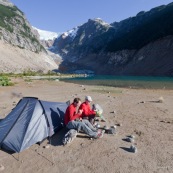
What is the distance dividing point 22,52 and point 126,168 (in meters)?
169

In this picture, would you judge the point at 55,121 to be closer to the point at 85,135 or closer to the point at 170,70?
the point at 85,135

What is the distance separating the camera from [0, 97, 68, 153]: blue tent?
36.9ft

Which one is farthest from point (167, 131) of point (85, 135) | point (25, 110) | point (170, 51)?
point (170, 51)

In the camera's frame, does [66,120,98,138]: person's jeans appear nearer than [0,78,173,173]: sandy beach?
No

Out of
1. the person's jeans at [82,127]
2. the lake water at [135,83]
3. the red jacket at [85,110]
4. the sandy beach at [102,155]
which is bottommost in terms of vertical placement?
the lake water at [135,83]

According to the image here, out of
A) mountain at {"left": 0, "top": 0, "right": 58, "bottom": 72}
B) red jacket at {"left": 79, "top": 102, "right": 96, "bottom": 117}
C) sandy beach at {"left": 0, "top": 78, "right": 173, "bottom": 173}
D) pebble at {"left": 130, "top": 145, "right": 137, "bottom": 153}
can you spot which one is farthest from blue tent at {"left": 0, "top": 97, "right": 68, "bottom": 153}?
mountain at {"left": 0, "top": 0, "right": 58, "bottom": 72}

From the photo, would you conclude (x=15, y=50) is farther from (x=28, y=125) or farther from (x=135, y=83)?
(x=28, y=125)

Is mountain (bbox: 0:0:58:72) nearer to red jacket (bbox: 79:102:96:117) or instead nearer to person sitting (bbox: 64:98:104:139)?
red jacket (bbox: 79:102:96:117)

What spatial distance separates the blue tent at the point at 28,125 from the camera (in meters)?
11.2

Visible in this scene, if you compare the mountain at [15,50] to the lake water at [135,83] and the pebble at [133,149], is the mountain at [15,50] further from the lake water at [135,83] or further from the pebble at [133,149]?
the pebble at [133,149]

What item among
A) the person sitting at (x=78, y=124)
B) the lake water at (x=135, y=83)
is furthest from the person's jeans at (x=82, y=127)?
the lake water at (x=135, y=83)

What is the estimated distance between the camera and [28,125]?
11.7 m

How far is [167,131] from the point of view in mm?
13703

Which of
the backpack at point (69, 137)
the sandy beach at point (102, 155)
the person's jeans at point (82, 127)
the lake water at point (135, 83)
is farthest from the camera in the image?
the lake water at point (135, 83)
